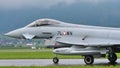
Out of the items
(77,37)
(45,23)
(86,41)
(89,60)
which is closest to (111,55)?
(89,60)

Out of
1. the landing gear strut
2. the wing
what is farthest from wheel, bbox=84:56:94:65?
the landing gear strut

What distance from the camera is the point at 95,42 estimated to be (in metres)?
22.6

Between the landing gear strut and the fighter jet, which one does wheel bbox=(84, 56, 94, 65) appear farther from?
the landing gear strut

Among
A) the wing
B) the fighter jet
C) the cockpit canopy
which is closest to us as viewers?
the wing

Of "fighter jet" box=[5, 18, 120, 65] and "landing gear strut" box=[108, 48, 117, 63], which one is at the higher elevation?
"fighter jet" box=[5, 18, 120, 65]

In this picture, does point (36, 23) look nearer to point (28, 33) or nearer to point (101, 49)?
point (28, 33)

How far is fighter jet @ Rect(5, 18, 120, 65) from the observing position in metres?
22.3

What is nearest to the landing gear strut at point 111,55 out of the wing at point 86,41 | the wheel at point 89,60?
the wing at point 86,41

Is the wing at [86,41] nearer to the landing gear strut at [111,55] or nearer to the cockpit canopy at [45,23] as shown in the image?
the landing gear strut at [111,55]

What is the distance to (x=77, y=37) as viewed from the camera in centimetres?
2372

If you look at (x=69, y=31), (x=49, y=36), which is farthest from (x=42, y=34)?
(x=69, y=31)

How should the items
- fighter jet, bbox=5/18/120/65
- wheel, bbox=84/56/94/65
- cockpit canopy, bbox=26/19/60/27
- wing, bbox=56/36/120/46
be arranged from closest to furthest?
wing, bbox=56/36/120/46
fighter jet, bbox=5/18/120/65
wheel, bbox=84/56/94/65
cockpit canopy, bbox=26/19/60/27

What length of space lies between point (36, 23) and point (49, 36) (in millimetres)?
1701

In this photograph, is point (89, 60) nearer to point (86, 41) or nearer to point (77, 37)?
point (86, 41)
